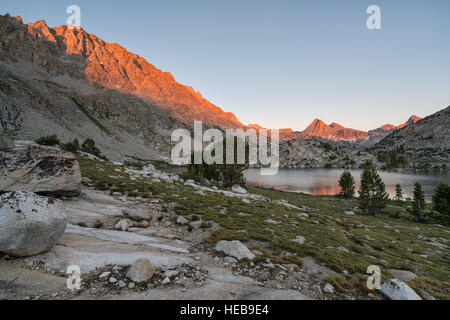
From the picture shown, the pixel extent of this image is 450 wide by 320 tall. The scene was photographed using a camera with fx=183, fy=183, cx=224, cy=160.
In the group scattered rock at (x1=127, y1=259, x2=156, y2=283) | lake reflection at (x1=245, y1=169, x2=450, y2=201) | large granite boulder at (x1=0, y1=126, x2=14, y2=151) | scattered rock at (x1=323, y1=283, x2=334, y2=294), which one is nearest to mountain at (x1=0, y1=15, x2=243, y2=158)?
large granite boulder at (x1=0, y1=126, x2=14, y2=151)

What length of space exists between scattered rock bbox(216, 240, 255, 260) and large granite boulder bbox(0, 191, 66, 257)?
5.92 metres

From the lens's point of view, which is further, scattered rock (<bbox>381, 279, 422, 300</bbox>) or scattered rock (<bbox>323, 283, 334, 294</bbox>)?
scattered rock (<bbox>323, 283, 334, 294</bbox>)

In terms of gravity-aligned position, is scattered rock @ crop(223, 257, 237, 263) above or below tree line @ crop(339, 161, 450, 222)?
above

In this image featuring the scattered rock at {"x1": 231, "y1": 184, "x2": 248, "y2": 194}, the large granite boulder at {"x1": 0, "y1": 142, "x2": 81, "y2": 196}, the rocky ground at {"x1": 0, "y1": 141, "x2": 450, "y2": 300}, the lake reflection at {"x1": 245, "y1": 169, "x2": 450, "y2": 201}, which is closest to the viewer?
the rocky ground at {"x1": 0, "y1": 141, "x2": 450, "y2": 300}

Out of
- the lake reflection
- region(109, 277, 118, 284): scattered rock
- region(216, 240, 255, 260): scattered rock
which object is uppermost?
region(109, 277, 118, 284): scattered rock

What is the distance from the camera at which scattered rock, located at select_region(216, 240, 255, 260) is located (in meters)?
7.51

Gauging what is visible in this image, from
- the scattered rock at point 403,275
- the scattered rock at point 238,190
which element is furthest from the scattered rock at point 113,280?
the scattered rock at point 238,190

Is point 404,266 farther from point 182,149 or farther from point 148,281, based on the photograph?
point 182,149

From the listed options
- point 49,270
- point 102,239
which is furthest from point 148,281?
point 102,239

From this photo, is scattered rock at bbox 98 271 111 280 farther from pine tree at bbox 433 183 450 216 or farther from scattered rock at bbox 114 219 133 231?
pine tree at bbox 433 183 450 216

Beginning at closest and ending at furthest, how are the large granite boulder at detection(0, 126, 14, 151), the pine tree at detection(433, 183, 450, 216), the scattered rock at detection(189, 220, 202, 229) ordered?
the large granite boulder at detection(0, 126, 14, 151) → the scattered rock at detection(189, 220, 202, 229) → the pine tree at detection(433, 183, 450, 216)

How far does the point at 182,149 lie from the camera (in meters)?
198
